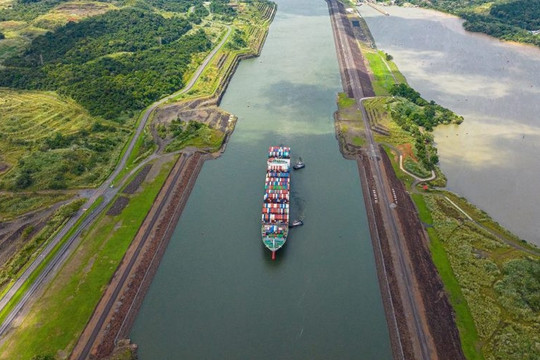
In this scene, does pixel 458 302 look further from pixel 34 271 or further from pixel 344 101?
pixel 344 101

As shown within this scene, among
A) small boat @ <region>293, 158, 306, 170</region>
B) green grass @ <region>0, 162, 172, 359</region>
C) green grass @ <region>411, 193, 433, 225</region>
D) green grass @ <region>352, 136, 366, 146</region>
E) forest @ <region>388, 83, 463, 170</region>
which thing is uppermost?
forest @ <region>388, 83, 463, 170</region>

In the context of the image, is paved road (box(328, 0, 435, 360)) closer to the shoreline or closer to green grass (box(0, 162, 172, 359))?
the shoreline

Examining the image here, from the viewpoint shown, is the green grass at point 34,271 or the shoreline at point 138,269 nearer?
the shoreline at point 138,269

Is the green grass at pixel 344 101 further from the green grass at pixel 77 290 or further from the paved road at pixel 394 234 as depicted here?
the green grass at pixel 77 290

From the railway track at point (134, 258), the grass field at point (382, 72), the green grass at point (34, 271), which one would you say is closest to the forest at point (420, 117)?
the grass field at point (382, 72)

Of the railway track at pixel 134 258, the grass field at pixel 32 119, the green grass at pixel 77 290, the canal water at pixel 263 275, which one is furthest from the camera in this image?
the grass field at pixel 32 119

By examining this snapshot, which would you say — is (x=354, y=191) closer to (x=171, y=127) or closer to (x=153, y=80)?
(x=171, y=127)

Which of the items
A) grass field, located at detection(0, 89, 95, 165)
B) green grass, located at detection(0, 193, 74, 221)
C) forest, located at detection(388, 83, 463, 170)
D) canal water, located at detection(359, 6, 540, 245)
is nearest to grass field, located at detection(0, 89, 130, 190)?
grass field, located at detection(0, 89, 95, 165)
